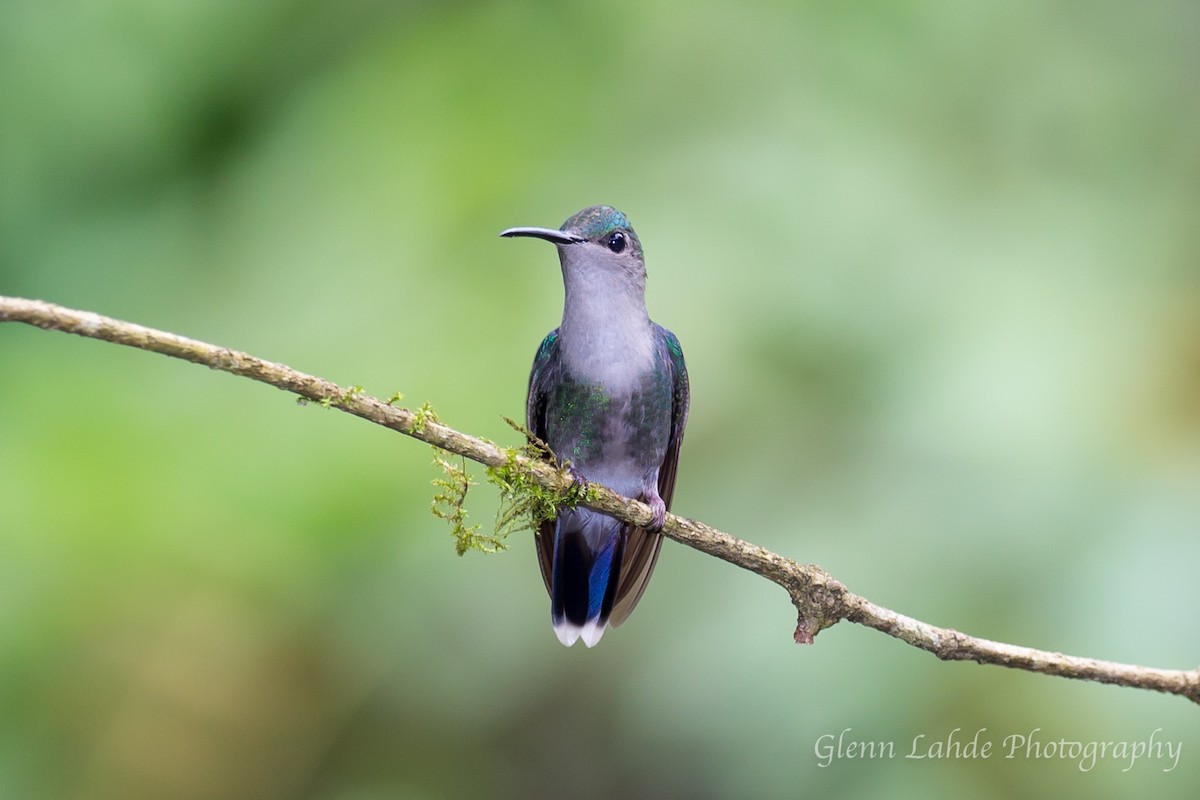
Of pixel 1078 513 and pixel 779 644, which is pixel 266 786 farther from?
pixel 1078 513

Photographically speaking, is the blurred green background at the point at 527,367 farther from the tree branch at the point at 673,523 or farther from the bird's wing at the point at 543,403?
the tree branch at the point at 673,523

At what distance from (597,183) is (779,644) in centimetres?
204

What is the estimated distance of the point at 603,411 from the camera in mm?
3434

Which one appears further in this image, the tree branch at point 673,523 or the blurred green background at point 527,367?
the blurred green background at point 527,367

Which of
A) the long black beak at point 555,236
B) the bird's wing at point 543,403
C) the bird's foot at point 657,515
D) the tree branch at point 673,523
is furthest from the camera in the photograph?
the bird's wing at point 543,403

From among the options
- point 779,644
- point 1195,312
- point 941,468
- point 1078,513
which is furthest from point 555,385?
point 1195,312

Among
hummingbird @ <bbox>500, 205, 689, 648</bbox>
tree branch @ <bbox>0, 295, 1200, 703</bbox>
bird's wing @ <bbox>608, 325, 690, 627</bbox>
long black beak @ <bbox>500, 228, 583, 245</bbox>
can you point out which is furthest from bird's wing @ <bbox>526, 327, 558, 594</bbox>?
tree branch @ <bbox>0, 295, 1200, 703</bbox>

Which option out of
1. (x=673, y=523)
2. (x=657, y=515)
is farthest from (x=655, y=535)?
(x=673, y=523)

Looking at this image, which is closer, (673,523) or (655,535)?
(673,523)

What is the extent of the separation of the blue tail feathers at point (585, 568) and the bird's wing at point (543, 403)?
0.03m

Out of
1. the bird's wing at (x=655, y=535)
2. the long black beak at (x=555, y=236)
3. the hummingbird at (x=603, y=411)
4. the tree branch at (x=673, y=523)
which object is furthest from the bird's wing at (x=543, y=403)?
the tree branch at (x=673, y=523)

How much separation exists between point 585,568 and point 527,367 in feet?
2.88

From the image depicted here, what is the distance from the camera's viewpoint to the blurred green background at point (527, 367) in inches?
147

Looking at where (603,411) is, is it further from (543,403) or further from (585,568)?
(585,568)
